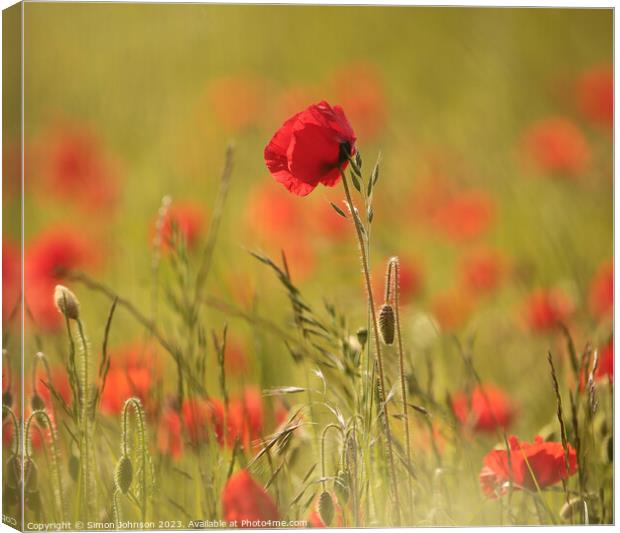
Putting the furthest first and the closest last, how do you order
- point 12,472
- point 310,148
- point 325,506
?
1. point 12,472
2. point 325,506
3. point 310,148

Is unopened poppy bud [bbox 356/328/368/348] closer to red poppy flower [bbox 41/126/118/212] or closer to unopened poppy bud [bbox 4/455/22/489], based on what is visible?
red poppy flower [bbox 41/126/118/212]

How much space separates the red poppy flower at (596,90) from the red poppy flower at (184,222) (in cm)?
90

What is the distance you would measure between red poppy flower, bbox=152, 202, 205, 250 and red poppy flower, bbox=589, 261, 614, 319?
0.92 meters

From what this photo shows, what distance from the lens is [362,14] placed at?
3.26 meters

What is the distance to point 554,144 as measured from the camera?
3408 millimetres

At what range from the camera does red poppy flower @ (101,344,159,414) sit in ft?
10.4

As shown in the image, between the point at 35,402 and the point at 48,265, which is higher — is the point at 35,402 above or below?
below

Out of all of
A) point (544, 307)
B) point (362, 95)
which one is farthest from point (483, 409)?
point (362, 95)

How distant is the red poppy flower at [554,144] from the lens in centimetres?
336

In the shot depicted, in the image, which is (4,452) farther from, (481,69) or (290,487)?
(481,69)

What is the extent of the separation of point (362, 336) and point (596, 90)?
0.82 meters

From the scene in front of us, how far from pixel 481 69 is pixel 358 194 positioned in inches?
17.2

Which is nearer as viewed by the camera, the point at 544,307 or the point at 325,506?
the point at 325,506

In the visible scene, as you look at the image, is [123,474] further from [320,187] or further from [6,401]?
[320,187]
